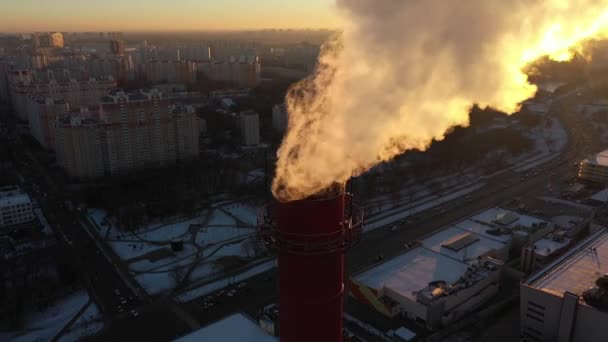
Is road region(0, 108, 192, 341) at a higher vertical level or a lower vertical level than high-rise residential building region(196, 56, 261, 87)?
lower

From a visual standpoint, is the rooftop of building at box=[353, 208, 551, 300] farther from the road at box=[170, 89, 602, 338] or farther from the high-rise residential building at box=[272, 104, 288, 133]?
the high-rise residential building at box=[272, 104, 288, 133]

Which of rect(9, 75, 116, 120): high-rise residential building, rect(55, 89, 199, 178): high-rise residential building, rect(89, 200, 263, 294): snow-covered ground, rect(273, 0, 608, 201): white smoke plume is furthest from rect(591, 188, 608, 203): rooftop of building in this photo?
rect(9, 75, 116, 120): high-rise residential building

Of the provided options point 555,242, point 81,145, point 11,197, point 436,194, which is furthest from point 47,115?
point 555,242

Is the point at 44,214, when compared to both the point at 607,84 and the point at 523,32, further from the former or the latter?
the point at 607,84

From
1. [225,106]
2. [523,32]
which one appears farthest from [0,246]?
[225,106]

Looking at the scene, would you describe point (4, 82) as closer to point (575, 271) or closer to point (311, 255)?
point (575, 271)
